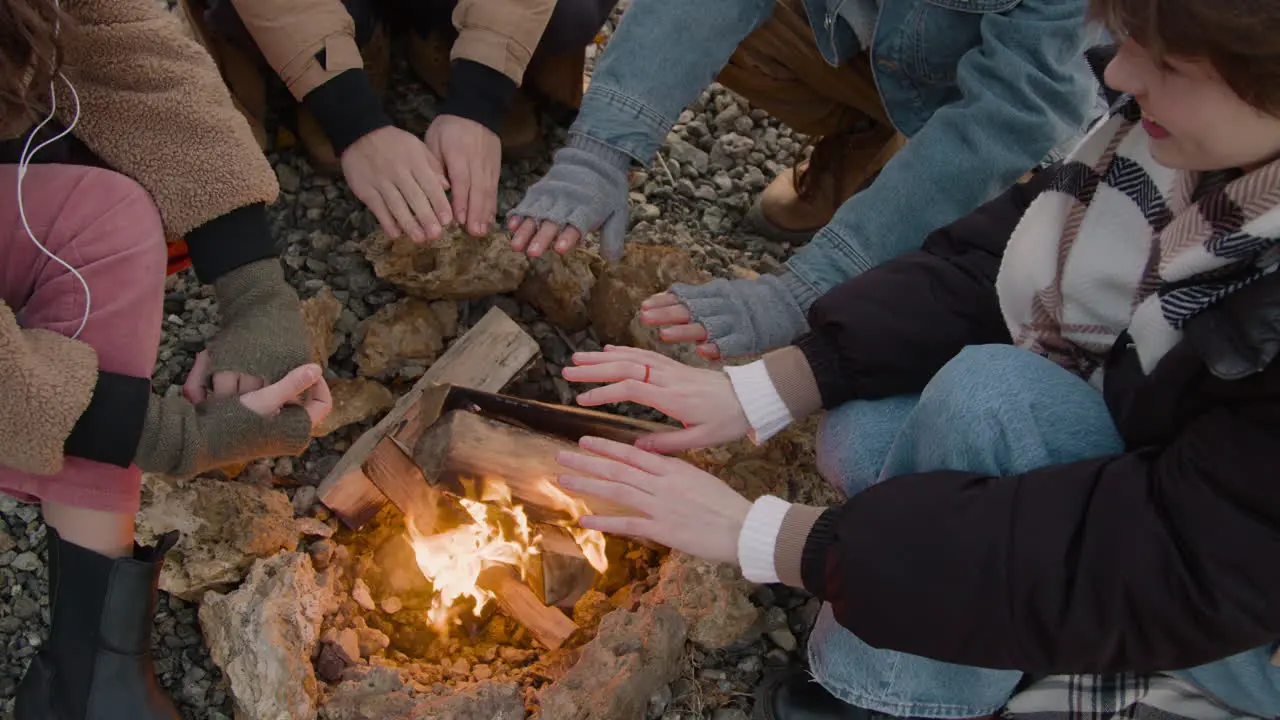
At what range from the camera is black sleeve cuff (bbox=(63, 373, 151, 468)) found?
4.95 ft

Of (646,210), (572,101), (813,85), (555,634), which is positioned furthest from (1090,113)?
(555,634)

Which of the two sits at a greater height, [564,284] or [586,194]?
[586,194]

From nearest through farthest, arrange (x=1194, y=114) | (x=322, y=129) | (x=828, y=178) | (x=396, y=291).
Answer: (x=1194, y=114), (x=396, y=291), (x=322, y=129), (x=828, y=178)

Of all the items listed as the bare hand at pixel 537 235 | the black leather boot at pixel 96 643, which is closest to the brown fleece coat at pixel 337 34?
the bare hand at pixel 537 235

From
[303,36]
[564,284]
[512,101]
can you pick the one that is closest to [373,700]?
[564,284]

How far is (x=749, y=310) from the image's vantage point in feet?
6.23

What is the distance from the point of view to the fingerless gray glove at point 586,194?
1.96 metres

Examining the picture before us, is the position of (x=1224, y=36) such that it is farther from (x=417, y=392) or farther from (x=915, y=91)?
(x=417, y=392)

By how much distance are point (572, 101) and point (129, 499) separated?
4.81 ft

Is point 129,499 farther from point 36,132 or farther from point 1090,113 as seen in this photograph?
point 1090,113

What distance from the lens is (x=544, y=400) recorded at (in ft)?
7.17

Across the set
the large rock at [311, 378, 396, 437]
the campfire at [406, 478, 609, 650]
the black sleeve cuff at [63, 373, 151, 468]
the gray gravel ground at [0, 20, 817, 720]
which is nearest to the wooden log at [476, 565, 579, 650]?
the campfire at [406, 478, 609, 650]

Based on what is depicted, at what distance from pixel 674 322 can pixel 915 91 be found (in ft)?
2.66

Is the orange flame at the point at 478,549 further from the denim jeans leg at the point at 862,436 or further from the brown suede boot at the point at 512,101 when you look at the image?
the brown suede boot at the point at 512,101
